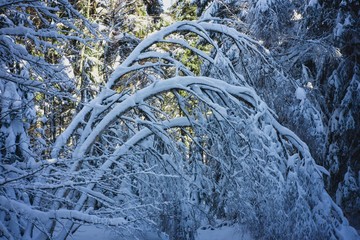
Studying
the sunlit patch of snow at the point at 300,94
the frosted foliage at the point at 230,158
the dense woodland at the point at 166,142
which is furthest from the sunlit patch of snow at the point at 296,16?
the sunlit patch of snow at the point at 300,94

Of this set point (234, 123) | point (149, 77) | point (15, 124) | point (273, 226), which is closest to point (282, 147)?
point (234, 123)

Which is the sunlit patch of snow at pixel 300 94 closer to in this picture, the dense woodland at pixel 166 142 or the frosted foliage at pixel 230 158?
the dense woodland at pixel 166 142

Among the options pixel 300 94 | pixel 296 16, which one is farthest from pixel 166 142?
pixel 296 16

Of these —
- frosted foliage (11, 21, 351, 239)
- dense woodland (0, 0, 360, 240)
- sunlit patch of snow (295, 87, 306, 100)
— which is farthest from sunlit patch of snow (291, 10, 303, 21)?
sunlit patch of snow (295, 87, 306, 100)

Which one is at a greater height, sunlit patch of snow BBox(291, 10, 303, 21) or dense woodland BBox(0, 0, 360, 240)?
sunlit patch of snow BBox(291, 10, 303, 21)

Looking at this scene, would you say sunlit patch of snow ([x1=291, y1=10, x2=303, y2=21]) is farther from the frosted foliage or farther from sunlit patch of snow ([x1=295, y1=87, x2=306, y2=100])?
sunlit patch of snow ([x1=295, y1=87, x2=306, y2=100])

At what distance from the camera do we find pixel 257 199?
5.26 meters

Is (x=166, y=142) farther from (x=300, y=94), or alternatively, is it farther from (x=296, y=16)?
(x=296, y=16)

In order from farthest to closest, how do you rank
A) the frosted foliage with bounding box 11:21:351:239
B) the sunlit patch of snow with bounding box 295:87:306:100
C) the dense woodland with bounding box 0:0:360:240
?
the sunlit patch of snow with bounding box 295:87:306:100 → the frosted foliage with bounding box 11:21:351:239 → the dense woodland with bounding box 0:0:360:240

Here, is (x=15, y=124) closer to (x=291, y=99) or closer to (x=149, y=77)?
(x=149, y=77)

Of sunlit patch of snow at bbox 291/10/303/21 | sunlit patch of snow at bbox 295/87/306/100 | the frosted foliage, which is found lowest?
the frosted foliage

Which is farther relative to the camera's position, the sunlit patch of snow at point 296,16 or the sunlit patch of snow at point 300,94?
the sunlit patch of snow at point 296,16

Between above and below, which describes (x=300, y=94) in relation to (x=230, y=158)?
above

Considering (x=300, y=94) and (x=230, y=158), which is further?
(x=300, y=94)
